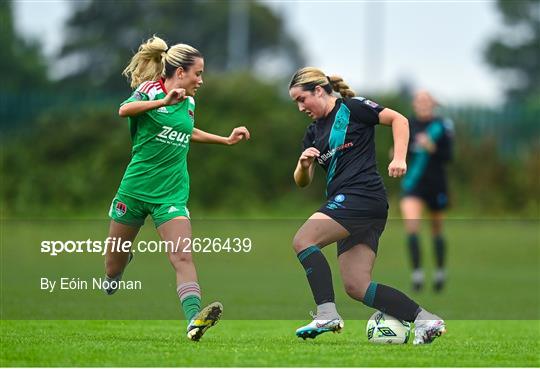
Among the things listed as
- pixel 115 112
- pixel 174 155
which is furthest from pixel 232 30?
pixel 174 155

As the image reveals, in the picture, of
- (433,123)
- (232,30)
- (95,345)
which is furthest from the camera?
(232,30)

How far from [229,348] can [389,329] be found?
48.0 inches

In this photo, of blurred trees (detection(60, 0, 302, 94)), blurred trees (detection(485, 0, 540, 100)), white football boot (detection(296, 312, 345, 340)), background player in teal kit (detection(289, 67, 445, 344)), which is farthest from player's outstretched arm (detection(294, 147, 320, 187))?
blurred trees (detection(485, 0, 540, 100))

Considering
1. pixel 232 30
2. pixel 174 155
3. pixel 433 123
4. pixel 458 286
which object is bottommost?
pixel 232 30

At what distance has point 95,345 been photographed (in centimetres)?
772

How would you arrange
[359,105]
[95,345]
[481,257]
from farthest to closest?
[481,257] < [359,105] < [95,345]

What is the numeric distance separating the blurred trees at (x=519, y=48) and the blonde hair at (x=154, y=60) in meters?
46.9

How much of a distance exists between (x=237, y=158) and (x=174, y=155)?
2032 cm

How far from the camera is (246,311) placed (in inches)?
467

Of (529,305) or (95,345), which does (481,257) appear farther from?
(95,345)

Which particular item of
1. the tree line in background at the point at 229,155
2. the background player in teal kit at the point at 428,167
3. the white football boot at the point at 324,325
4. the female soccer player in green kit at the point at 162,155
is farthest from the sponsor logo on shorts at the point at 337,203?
the tree line in background at the point at 229,155

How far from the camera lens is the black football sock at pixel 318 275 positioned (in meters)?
8.17

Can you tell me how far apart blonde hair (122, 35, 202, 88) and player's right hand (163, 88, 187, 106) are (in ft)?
1.63

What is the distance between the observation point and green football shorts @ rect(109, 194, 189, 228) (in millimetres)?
8406
